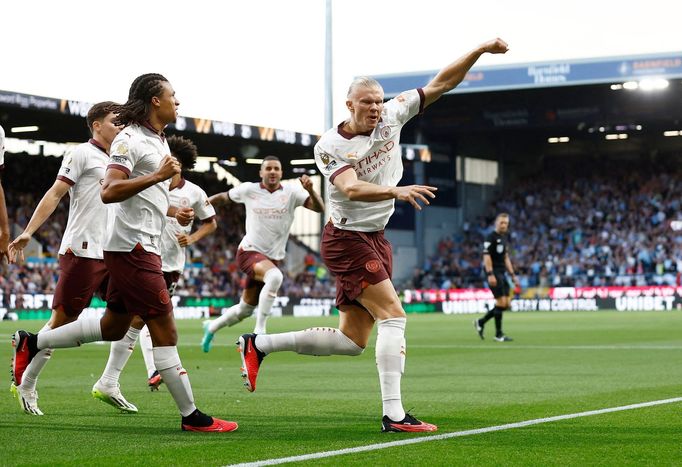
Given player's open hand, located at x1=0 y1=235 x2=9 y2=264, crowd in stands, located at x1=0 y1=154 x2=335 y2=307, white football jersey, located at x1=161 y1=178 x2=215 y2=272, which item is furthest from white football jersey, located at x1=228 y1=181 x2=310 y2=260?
crowd in stands, located at x1=0 y1=154 x2=335 y2=307

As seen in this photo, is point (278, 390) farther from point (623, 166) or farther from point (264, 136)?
point (623, 166)

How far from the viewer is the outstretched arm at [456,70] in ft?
25.6

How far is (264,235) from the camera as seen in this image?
15461 mm

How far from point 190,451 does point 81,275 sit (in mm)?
2856

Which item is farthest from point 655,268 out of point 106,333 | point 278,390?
point 106,333

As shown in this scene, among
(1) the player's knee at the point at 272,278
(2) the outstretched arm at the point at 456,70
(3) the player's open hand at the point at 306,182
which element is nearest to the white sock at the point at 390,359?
(2) the outstretched arm at the point at 456,70

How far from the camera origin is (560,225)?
54.2 m

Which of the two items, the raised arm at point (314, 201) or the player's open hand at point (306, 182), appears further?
the raised arm at point (314, 201)

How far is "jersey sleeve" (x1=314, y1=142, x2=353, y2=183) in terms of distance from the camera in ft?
24.2

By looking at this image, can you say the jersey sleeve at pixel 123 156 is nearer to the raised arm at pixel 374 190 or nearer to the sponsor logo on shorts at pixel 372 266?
the raised arm at pixel 374 190

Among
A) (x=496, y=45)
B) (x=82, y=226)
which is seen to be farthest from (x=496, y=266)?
(x=496, y=45)

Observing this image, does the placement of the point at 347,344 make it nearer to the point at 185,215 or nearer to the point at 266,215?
the point at 185,215

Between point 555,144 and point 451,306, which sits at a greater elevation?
point 555,144

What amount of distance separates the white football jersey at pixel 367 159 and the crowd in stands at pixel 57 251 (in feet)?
88.9
